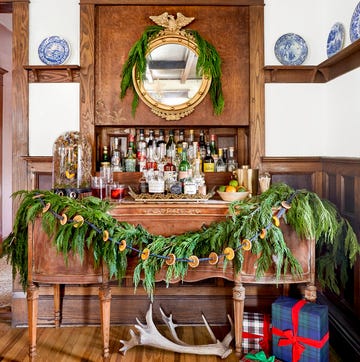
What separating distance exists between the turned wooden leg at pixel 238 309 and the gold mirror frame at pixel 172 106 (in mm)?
1331

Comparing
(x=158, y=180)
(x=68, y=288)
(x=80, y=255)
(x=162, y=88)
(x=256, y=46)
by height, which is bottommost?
(x=68, y=288)

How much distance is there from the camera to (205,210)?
2314 mm

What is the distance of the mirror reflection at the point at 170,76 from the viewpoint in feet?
9.27

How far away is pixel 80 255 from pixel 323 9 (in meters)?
2.48

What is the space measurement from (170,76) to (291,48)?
3.07ft

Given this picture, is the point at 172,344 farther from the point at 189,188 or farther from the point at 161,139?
the point at 161,139

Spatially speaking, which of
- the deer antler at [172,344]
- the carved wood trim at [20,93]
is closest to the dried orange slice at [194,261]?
the deer antler at [172,344]

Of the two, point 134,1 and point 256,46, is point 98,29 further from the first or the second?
point 256,46

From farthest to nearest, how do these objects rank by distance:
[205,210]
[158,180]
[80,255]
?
[158,180] < [205,210] < [80,255]

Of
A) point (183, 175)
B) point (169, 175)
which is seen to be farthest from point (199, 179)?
point (169, 175)

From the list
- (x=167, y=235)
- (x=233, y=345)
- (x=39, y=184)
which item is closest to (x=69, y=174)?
Answer: (x=39, y=184)

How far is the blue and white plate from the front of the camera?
110 inches

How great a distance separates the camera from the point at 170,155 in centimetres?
289

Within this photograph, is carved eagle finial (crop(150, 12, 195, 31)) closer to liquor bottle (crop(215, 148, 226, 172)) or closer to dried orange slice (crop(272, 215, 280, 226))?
A: liquor bottle (crop(215, 148, 226, 172))
